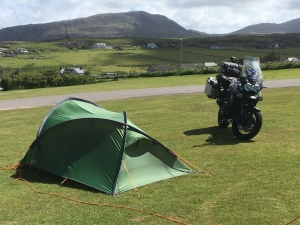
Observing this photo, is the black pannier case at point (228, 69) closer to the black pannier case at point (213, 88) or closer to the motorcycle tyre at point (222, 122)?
the black pannier case at point (213, 88)

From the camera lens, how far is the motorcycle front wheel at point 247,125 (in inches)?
388

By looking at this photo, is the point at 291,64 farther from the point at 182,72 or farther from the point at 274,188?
the point at 274,188

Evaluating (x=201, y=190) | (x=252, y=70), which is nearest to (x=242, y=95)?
(x=252, y=70)

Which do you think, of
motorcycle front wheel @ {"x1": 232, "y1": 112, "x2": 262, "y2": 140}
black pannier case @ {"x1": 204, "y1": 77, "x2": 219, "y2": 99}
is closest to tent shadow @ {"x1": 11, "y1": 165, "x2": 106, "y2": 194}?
Result: motorcycle front wheel @ {"x1": 232, "y1": 112, "x2": 262, "y2": 140}

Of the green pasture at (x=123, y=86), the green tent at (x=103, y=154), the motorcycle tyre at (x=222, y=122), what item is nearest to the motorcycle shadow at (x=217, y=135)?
the motorcycle tyre at (x=222, y=122)

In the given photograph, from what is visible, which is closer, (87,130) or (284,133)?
(87,130)

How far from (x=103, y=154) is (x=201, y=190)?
6.62 feet

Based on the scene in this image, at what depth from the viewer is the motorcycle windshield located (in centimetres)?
1021

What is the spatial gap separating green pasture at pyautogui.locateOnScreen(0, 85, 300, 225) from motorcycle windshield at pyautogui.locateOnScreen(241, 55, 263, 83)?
170cm

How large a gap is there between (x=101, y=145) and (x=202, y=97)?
14825 mm

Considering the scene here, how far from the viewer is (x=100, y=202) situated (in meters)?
6.55

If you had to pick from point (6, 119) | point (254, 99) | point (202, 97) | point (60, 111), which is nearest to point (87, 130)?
point (60, 111)

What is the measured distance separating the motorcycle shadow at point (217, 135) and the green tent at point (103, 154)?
2.53 metres

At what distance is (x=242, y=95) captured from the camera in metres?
10.1
